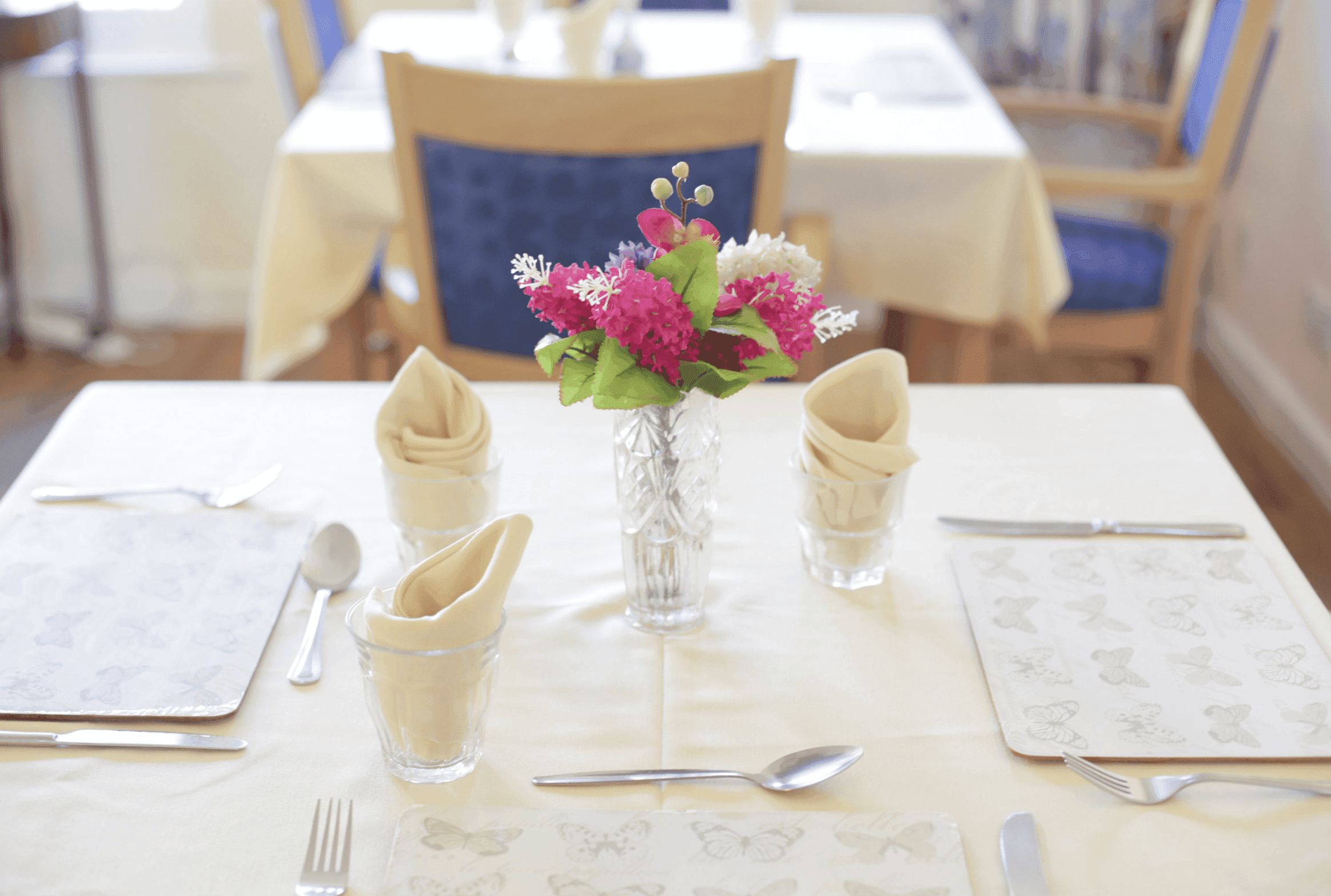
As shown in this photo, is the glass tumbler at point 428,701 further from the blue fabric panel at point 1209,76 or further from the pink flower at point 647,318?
the blue fabric panel at point 1209,76

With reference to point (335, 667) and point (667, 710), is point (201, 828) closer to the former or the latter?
point (335, 667)

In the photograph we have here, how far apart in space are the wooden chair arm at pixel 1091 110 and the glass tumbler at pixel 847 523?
6.61 ft

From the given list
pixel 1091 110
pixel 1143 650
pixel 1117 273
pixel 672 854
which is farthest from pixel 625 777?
pixel 1091 110

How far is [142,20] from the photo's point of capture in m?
2.94

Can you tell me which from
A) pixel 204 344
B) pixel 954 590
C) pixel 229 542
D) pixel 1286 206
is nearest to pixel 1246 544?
pixel 954 590

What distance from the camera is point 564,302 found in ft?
2.34

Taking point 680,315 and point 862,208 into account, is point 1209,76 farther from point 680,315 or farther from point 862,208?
point 680,315

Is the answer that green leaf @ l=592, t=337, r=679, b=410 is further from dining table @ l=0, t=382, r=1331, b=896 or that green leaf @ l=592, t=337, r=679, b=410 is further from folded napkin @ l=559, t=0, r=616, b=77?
folded napkin @ l=559, t=0, r=616, b=77

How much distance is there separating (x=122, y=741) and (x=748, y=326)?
47cm

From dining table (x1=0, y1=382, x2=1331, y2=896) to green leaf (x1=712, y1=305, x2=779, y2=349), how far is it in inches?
9.2

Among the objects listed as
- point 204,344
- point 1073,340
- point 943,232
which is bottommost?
point 204,344

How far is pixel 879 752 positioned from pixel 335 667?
1.22 feet

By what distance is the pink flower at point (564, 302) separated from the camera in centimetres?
71

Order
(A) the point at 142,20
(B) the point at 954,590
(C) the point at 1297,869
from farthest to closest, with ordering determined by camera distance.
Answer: (A) the point at 142,20 → (B) the point at 954,590 → (C) the point at 1297,869
